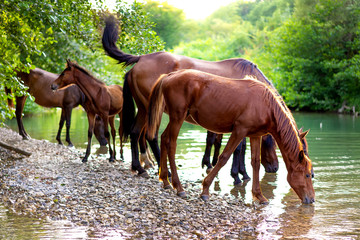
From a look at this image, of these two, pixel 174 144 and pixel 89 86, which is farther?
pixel 89 86

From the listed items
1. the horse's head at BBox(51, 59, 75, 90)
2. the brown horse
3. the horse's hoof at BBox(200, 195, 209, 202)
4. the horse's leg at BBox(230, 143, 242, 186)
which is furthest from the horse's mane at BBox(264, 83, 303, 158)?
the horse's head at BBox(51, 59, 75, 90)

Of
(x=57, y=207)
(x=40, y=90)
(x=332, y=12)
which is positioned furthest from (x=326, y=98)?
(x=57, y=207)

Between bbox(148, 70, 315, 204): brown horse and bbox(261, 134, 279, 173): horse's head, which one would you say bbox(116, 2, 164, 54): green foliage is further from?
bbox(148, 70, 315, 204): brown horse

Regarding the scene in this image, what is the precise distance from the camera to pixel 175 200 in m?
6.16

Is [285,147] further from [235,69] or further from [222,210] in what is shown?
[235,69]

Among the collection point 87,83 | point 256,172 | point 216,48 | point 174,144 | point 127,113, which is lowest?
point 256,172

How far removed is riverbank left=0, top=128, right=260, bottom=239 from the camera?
203 inches

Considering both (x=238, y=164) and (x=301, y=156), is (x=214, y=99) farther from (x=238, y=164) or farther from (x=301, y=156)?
(x=238, y=164)

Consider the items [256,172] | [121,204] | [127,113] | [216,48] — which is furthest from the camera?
[216,48]

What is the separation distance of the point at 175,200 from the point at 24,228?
2.03 meters

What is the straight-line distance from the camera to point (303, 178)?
630cm

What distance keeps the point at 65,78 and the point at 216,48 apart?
44.7 meters

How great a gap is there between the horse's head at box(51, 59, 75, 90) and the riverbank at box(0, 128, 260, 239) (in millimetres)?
1942

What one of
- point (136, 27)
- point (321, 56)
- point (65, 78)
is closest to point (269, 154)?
point (65, 78)
